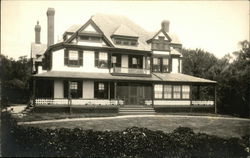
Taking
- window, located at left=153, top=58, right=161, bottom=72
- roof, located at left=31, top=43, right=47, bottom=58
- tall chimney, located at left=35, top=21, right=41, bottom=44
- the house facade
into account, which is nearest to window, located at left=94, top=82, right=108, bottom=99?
the house facade

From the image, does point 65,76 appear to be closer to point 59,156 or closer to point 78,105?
point 78,105

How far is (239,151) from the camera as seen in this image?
39.6 feet

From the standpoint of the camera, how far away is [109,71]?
26125mm

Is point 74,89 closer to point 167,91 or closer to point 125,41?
point 125,41

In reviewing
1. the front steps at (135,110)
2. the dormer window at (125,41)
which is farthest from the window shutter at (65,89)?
the dormer window at (125,41)

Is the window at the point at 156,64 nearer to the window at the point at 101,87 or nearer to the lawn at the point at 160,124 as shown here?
the window at the point at 101,87

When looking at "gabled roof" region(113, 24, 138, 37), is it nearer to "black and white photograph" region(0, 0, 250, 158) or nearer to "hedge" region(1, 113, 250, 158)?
"black and white photograph" region(0, 0, 250, 158)

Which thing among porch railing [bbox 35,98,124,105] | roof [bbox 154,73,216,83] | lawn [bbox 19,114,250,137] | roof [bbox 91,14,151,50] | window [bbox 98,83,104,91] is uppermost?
roof [bbox 91,14,151,50]

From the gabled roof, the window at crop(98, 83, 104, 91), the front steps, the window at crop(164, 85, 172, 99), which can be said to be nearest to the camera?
the front steps

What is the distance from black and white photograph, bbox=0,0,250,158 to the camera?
34.0ft

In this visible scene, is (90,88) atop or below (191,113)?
atop

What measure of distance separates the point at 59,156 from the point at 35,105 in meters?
12.7

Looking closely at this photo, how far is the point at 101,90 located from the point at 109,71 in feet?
5.60

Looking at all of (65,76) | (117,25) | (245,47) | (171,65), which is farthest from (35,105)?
(245,47)
